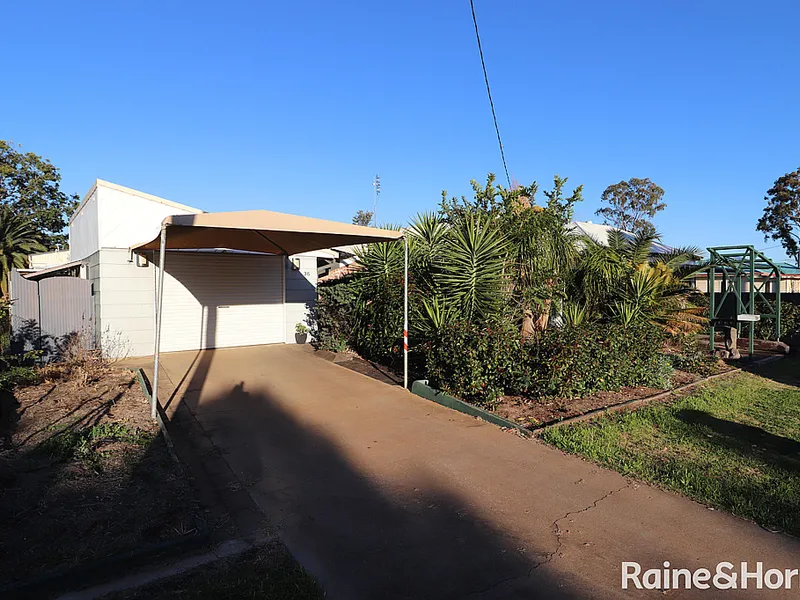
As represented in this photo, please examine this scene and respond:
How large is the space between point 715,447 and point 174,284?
37.1ft

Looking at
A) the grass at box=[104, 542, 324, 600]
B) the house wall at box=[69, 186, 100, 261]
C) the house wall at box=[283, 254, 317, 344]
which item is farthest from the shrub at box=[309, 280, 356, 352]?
the grass at box=[104, 542, 324, 600]

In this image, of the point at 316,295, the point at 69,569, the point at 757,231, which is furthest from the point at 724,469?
the point at 757,231

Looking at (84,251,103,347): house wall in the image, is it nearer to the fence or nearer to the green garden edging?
the fence

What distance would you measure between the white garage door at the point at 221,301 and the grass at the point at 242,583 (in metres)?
9.86

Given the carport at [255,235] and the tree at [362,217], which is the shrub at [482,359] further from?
the tree at [362,217]

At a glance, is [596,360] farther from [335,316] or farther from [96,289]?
[96,289]

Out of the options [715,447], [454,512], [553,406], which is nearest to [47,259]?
[553,406]

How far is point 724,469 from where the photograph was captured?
186 inches

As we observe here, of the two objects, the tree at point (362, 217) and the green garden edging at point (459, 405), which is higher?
the tree at point (362, 217)

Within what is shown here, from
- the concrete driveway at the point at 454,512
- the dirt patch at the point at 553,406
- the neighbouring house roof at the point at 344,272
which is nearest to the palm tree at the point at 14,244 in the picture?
the neighbouring house roof at the point at 344,272

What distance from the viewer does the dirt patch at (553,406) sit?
20.8 feet

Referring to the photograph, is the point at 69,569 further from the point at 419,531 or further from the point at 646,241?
the point at 646,241

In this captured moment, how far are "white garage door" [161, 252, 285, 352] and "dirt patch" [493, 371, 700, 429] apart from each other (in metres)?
7.97

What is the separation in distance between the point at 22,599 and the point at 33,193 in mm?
35904
